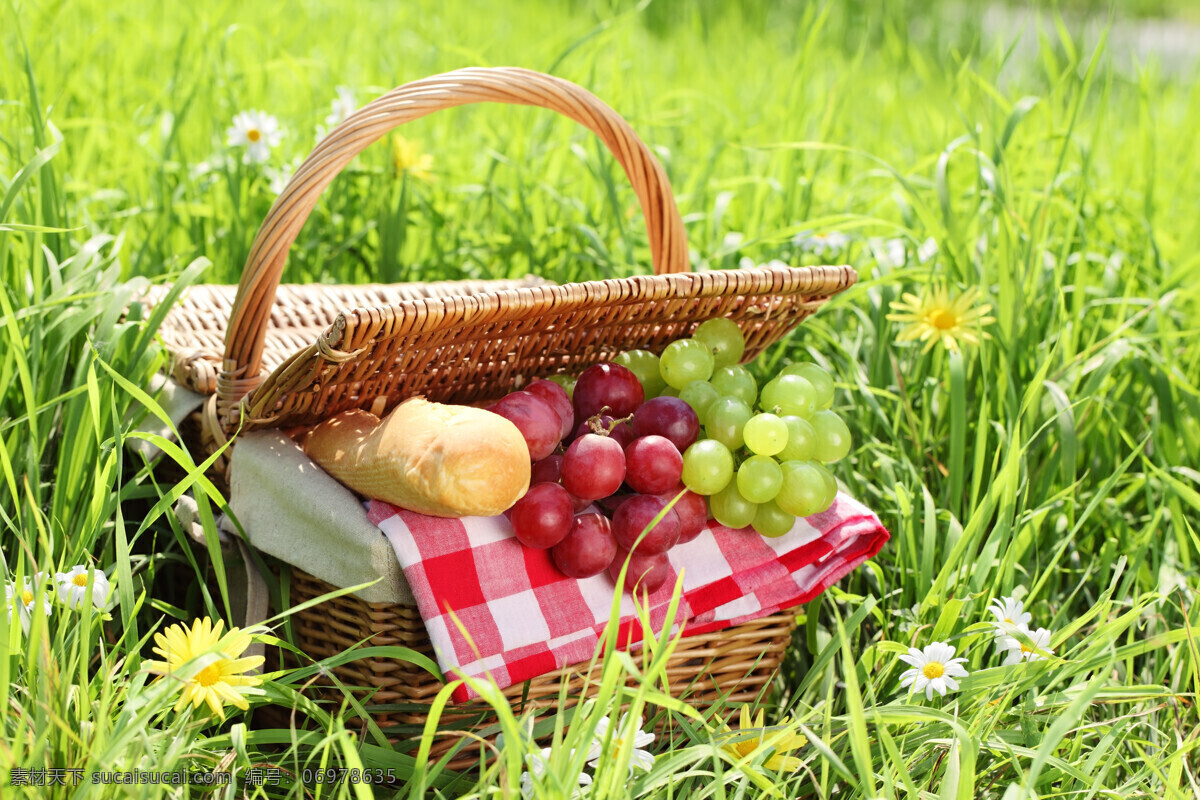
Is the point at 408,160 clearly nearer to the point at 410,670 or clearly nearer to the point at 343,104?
the point at 343,104

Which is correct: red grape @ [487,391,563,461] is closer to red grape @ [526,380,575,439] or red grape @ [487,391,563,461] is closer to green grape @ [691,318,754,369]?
red grape @ [526,380,575,439]

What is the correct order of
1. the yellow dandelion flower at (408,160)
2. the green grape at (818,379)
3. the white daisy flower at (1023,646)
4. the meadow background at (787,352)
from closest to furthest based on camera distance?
the meadow background at (787,352)
the white daisy flower at (1023,646)
the green grape at (818,379)
the yellow dandelion flower at (408,160)

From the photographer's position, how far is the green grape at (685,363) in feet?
4.26

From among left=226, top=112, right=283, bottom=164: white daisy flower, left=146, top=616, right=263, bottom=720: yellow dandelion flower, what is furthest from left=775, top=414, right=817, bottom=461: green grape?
left=226, top=112, right=283, bottom=164: white daisy flower

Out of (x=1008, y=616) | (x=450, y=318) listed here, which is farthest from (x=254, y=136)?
(x=1008, y=616)

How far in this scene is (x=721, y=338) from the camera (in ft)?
4.44

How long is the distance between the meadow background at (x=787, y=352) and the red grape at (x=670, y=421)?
0.32 meters

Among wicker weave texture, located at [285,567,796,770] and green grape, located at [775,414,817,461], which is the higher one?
green grape, located at [775,414,817,461]

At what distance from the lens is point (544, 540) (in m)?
1.10

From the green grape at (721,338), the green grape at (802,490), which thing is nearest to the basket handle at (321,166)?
the green grape at (721,338)

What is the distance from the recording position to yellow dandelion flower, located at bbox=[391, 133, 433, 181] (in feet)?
6.97

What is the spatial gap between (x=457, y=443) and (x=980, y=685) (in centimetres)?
68

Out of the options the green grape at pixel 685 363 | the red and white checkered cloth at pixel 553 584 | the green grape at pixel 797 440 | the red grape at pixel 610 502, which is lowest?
the red and white checkered cloth at pixel 553 584

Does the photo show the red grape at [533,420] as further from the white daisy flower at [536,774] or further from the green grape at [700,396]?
the white daisy flower at [536,774]
